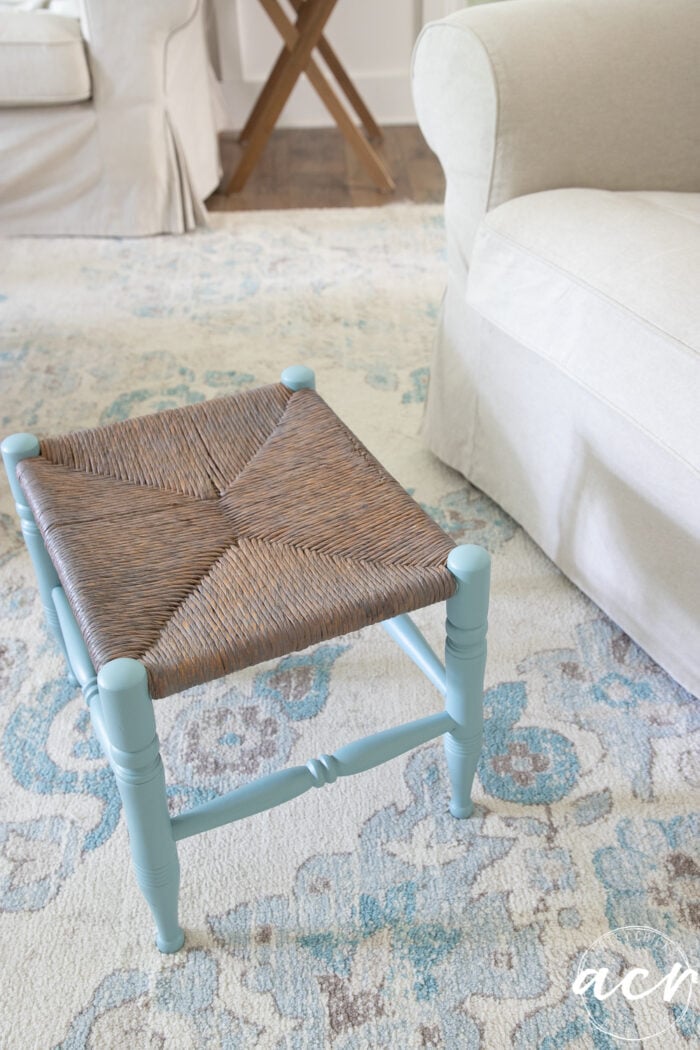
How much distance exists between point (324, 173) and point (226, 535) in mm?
2038

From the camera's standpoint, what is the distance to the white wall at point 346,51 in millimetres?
2889

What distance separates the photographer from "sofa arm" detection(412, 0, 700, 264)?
121 cm

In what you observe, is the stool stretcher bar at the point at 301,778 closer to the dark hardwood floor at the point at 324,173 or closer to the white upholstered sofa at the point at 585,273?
the white upholstered sofa at the point at 585,273

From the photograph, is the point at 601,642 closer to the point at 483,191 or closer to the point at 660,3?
the point at 483,191

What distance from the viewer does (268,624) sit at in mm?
808

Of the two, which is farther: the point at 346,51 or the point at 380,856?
the point at 346,51

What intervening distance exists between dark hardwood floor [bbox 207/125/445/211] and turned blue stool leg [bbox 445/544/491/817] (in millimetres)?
1839

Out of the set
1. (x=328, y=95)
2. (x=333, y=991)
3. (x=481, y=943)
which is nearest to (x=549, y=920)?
(x=481, y=943)

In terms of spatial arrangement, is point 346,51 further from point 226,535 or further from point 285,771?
point 285,771

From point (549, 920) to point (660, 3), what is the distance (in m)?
1.12

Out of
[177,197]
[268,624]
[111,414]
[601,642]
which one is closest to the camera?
[268,624]

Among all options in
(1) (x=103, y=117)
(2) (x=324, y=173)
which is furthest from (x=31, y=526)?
(2) (x=324, y=173)

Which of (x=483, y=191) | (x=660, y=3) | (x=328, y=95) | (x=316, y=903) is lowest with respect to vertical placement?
(x=316, y=903)

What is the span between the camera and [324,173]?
2.72 m
